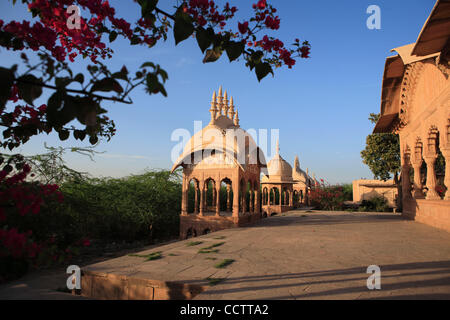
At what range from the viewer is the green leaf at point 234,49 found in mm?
1911

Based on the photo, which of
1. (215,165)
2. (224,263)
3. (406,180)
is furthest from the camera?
(406,180)

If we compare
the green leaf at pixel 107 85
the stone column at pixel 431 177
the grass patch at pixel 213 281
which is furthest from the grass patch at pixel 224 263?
the stone column at pixel 431 177

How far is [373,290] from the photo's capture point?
9.86 ft

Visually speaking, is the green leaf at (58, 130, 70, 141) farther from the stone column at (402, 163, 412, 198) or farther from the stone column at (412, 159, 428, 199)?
the stone column at (402, 163, 412, 198)

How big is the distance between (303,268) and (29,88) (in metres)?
3.69

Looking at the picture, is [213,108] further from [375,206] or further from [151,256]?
[375,206]

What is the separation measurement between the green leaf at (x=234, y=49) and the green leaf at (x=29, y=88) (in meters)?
1.12

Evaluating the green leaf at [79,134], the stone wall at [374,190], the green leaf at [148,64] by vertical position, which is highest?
the green leaf at [148,64]

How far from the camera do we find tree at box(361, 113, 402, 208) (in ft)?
61.6

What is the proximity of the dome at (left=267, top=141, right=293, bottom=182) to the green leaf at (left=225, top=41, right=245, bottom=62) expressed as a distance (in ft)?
58.6

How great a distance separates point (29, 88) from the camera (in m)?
1.51

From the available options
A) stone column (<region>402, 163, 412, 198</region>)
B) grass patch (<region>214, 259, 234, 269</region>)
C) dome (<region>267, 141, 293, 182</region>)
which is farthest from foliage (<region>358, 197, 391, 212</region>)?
grass patch (<region>214, 259, 234, 269</region>)

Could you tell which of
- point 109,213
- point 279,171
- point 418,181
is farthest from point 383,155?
point 109,213

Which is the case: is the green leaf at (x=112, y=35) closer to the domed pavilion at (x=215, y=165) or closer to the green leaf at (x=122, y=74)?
the green leaf at (x=122, y=74)
